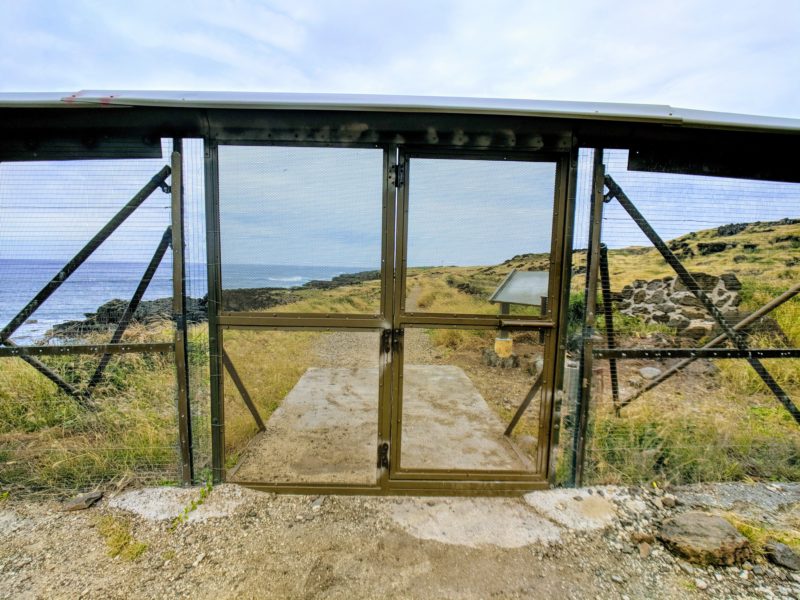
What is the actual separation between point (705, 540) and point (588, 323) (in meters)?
1.19

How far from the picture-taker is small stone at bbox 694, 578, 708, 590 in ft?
5.33

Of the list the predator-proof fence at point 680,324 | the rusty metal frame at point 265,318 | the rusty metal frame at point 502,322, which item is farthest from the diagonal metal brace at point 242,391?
the predator-proof fence at point 680,324

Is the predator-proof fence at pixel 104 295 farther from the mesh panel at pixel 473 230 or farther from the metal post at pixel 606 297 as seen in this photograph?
the metal post at pixel 606 297

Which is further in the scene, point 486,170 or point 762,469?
point 762,469

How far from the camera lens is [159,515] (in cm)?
203

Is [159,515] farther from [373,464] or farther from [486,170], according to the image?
[486,170]

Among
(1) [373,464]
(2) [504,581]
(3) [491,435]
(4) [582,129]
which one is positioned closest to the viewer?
(2) [504,581]

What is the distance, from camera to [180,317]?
212cm

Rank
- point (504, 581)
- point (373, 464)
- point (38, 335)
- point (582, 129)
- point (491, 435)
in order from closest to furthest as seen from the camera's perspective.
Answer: point (504, 581) < point (582, 129) < point (38, 335) < point (373, 464) < point (491, 435)

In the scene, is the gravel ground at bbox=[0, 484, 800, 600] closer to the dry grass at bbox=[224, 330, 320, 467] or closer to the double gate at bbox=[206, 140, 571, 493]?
the double gate at bbox=[206, 140, 571, 493]

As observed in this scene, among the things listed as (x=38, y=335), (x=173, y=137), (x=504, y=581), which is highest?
(x=173, y=137)

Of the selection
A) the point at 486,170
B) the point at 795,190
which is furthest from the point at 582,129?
the point at 795,190

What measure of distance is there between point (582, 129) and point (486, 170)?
1.85 ft

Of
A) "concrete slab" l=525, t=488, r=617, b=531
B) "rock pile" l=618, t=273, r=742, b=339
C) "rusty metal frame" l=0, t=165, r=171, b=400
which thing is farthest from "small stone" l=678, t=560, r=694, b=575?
"rusty metal frame" l=0, t=165, r=171, b=400
